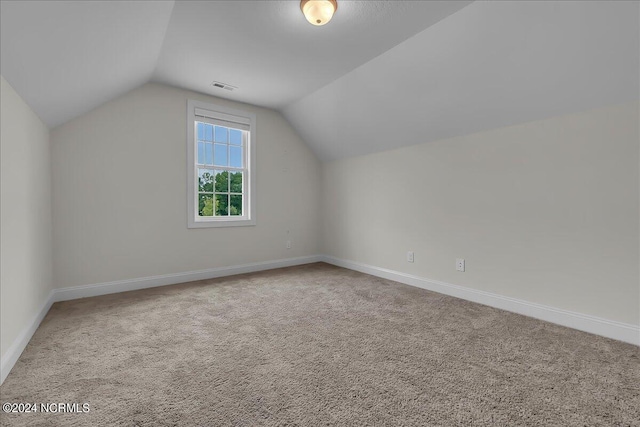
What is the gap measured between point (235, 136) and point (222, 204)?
1.01 metres

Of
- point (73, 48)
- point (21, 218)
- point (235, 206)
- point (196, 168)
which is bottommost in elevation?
point (21, 218)

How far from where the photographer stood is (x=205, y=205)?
13.0 ft

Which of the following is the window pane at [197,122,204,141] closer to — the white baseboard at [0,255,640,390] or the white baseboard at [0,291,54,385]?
the white baseboard at [0,255,640,390]

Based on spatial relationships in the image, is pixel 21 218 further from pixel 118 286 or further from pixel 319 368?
pixel 319 368

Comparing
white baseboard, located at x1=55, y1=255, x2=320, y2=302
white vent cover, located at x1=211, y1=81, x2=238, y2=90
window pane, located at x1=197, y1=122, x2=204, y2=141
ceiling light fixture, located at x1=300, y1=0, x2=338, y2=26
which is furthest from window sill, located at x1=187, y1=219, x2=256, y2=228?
ceiling light fixture, located at x1=300, y1=0, x2=338, y2=26

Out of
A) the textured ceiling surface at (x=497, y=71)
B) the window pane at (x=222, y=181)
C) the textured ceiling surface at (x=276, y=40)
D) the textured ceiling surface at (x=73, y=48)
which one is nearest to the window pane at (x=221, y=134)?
the window pane at (x=222, y=181)

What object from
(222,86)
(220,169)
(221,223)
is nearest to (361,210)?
(221,223)

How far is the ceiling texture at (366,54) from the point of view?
5.79ft

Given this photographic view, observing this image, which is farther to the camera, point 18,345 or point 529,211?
point 529,211

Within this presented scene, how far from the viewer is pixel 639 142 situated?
80.4 inches

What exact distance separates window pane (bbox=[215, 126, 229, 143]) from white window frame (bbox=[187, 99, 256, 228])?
5.9 inches

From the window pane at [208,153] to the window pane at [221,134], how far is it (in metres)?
0.14

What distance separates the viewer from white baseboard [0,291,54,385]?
162 centimetres

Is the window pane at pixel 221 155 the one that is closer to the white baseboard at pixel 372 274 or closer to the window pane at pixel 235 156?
the window pane at pixel 235 156
